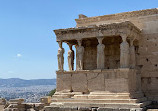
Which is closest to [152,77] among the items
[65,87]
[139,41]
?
[139,41]

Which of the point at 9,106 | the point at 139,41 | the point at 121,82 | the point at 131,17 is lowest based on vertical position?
the point at 9,106

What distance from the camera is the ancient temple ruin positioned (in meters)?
15.8

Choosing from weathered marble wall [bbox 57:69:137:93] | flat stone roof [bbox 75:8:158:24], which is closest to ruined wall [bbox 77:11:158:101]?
flat stone roof [bbox 75:8:158:24]

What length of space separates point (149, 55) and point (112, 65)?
219cm

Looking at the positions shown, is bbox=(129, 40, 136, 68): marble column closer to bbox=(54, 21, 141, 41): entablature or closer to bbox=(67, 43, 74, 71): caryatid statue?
bbox=(54, 21, 141, 41): entablature

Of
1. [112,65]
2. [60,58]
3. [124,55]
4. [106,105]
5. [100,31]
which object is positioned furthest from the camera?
[112,65]

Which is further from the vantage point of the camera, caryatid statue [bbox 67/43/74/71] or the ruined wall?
caryatid statue [bbox 67/43/74/71]

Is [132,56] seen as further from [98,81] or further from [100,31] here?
[98,81]

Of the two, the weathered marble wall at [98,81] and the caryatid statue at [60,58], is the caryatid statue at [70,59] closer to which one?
the caryatid statue at [60,58]

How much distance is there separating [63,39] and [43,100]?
4.45 metres

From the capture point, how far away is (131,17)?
719 inches

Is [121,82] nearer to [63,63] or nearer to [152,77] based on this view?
[152,77]

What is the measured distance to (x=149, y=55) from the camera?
17.5m

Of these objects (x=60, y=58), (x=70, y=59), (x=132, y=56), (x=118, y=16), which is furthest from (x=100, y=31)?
(x=70, y=59)
